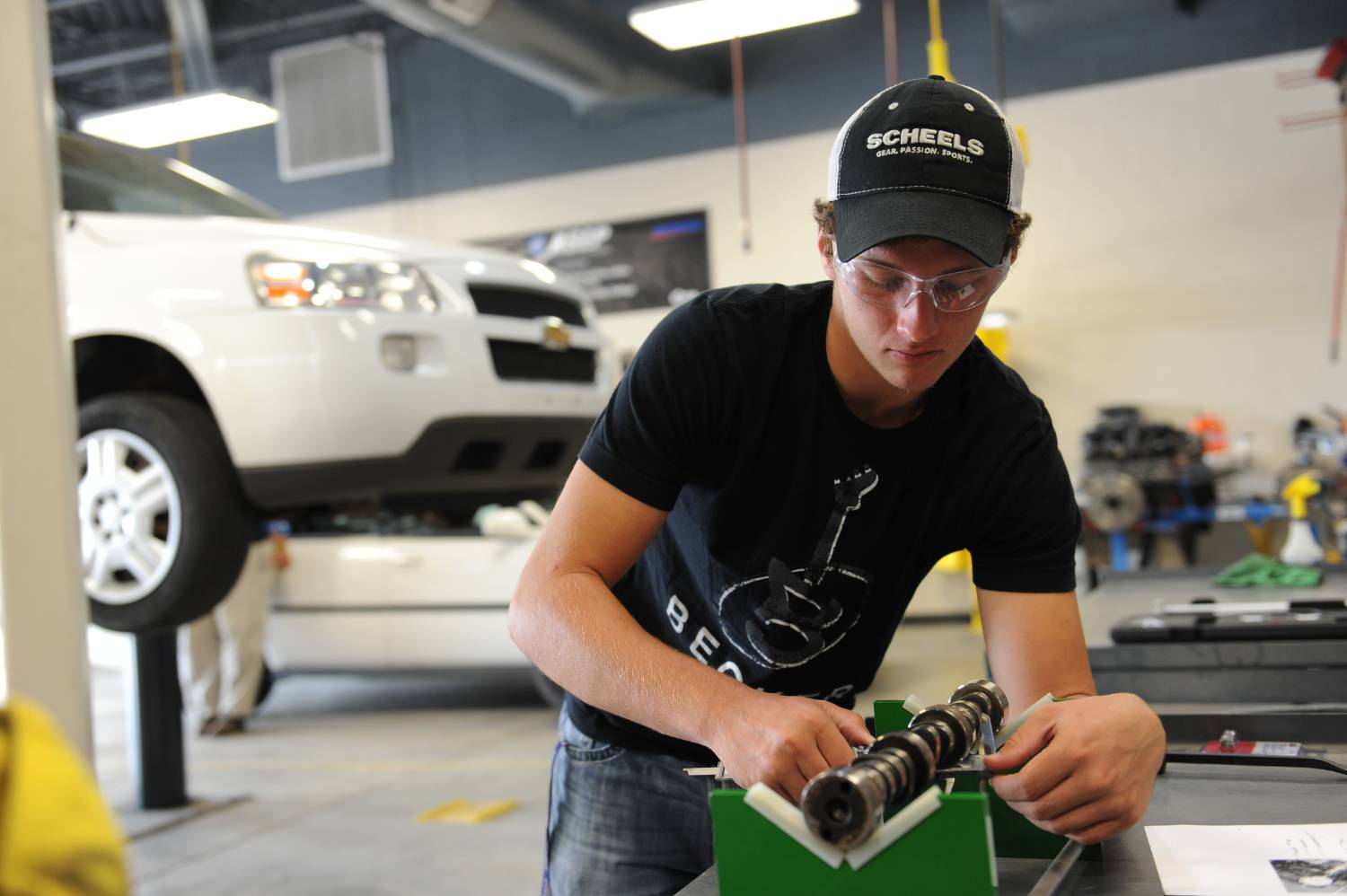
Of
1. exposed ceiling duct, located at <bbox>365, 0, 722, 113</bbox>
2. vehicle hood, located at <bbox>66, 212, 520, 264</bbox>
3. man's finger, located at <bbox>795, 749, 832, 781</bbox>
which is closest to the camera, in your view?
man's finger, located at <bbox>795, 749, 832, 781</bbox>

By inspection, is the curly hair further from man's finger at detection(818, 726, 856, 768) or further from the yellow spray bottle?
the yellow spray bottle

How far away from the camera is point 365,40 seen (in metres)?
10.3

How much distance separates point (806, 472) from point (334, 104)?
10235 millimetres

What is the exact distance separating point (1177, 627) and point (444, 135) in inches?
371

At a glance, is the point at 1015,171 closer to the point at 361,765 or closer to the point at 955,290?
the point at 955,290

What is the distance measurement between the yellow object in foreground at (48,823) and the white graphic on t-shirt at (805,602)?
0.97m

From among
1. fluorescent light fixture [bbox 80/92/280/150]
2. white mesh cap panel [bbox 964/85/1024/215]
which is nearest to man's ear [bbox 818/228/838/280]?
white mesh cap panel [bbox 964/85/1024/215]

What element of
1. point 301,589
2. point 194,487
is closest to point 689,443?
point 194,487

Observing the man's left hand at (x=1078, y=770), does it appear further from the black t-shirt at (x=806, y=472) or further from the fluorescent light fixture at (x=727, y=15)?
the fluorescent light fixture at (x=727, y=15)

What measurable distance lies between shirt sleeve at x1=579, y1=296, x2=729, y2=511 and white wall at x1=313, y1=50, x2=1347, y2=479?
7514 millimetres

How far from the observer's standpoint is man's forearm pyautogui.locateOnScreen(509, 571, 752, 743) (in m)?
1.07

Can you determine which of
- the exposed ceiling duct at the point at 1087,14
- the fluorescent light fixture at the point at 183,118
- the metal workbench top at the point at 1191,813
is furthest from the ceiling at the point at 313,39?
the metal workbench top at the point at 1191,813

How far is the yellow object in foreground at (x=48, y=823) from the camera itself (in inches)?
15.2

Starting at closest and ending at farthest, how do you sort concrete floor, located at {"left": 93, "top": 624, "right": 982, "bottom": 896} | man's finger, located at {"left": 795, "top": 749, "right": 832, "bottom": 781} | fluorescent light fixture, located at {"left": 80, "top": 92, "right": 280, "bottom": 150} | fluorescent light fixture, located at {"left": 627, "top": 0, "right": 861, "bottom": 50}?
man's finger, located at {"left": 795, "top": 749, "right": 832, "bottom": 781} → concrete floor, located at {"left": 93, "top": 624, "right": 982, "bottom": 896} → fluorescent light fixture, located at {"left": 627, "top": 0, "right": 861, "bottom": 50} → fluorescent light fixture, located at {"left": 80, "top": 92, "right": 280, "bottom": 150}
